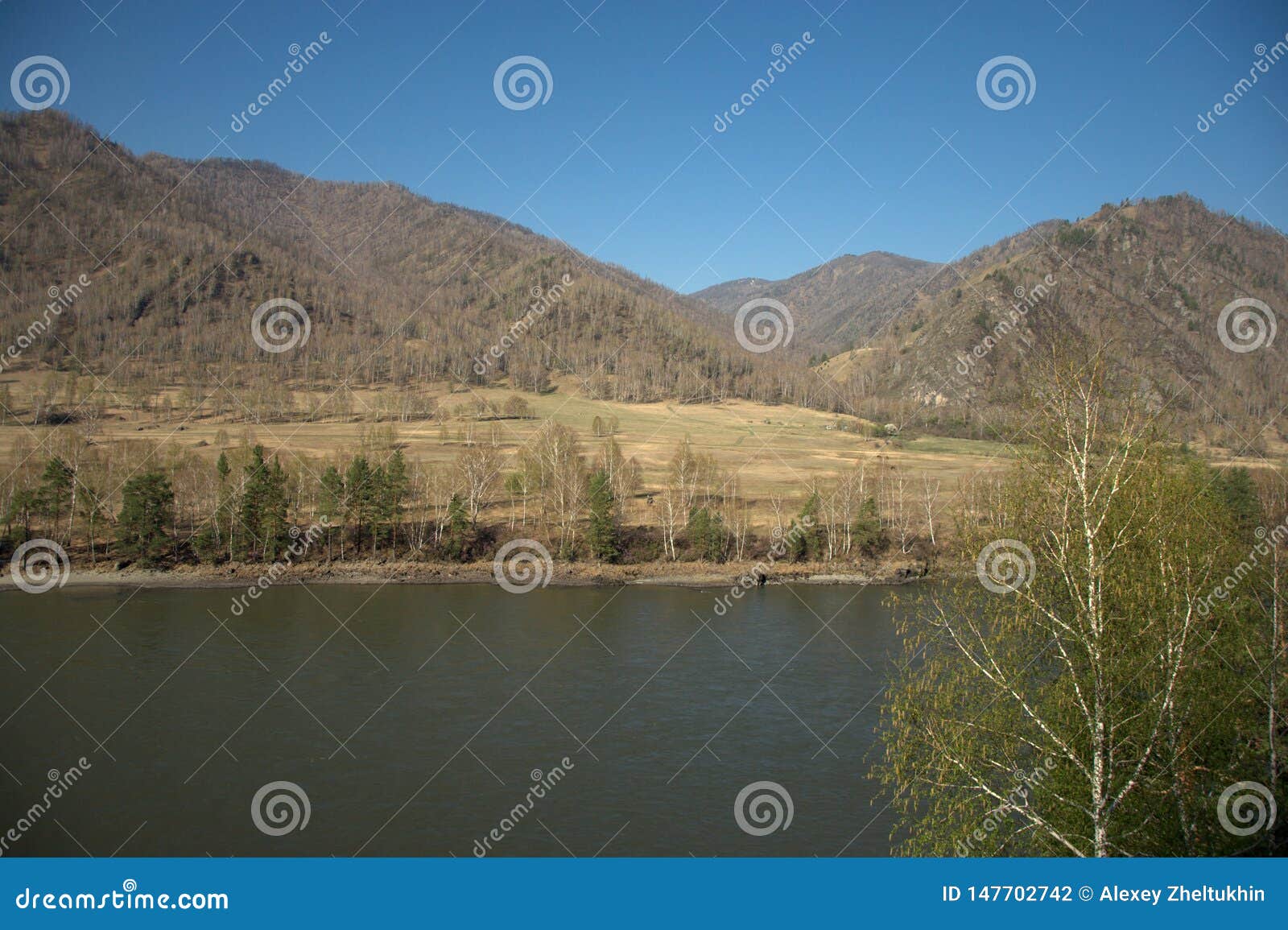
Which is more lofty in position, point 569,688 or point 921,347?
point 921,347

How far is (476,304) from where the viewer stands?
11338 cm

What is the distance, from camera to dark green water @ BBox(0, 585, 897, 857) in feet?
35.2

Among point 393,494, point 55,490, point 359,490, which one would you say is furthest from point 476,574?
point 55,490

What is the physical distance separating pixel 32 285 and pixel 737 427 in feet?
226

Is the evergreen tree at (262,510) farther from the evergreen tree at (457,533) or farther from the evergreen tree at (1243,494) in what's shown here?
the evergreen tree at (1243,494)

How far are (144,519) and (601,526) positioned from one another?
15.5m

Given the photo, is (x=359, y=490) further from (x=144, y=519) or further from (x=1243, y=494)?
(x=1243, y=494)

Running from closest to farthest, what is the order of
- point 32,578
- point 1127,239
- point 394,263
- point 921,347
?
point 32,578 < point 921,347 < point 1127,239 < point 394,263

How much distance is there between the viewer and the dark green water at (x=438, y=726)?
10719mm

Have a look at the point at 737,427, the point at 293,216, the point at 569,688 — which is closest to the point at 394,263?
the point at 293,216

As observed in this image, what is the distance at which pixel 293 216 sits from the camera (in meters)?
161

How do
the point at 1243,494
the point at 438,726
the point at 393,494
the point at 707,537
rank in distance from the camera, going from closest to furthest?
the point at 438,726 < the point at 1243,494 < the point at 393,494 < the point at 707,537

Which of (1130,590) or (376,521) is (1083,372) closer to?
(1130,590)

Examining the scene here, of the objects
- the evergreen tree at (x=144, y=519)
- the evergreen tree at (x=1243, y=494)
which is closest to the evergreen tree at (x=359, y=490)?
the evergreen tree at (x=144, y=519)
